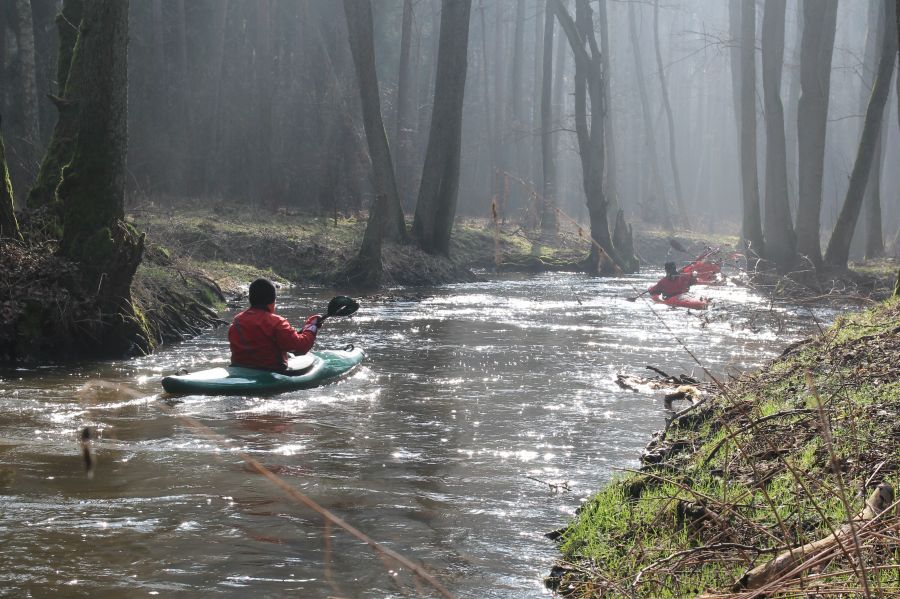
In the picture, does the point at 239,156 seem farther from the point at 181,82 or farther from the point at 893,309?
the point at 893,309

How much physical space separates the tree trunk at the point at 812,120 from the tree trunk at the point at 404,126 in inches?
→ 535

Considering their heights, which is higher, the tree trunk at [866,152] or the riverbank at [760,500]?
the tree trunk at [866,152]

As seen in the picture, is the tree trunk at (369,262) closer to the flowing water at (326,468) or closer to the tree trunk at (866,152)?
the flowing water at (326,468)

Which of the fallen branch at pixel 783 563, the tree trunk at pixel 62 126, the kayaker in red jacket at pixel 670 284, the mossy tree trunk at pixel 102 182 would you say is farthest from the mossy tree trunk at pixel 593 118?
the fallen branch at pixel 783 563

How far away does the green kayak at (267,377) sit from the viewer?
9336 millimetres

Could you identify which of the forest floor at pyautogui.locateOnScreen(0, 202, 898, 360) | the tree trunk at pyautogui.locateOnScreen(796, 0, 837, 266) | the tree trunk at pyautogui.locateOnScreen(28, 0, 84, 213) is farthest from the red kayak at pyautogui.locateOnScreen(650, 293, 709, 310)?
the tree trunk at pyautogui.locateOnScreen(28, 0, 84, 213)

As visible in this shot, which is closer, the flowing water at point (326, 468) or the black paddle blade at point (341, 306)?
the flowing water at point (326, 468)

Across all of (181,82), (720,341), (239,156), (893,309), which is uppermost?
(181,82)

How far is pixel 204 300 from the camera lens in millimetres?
16016

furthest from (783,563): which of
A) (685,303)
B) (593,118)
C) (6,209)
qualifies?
(593,118)

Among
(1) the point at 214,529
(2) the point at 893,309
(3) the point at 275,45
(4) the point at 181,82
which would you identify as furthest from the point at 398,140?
(1) the point at 214,529

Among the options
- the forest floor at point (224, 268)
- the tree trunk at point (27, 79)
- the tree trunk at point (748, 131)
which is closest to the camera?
the forest floor at point (224, 268)

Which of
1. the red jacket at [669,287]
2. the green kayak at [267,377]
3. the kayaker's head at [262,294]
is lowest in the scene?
the green kayak at [267,377]

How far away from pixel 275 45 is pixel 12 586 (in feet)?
105
